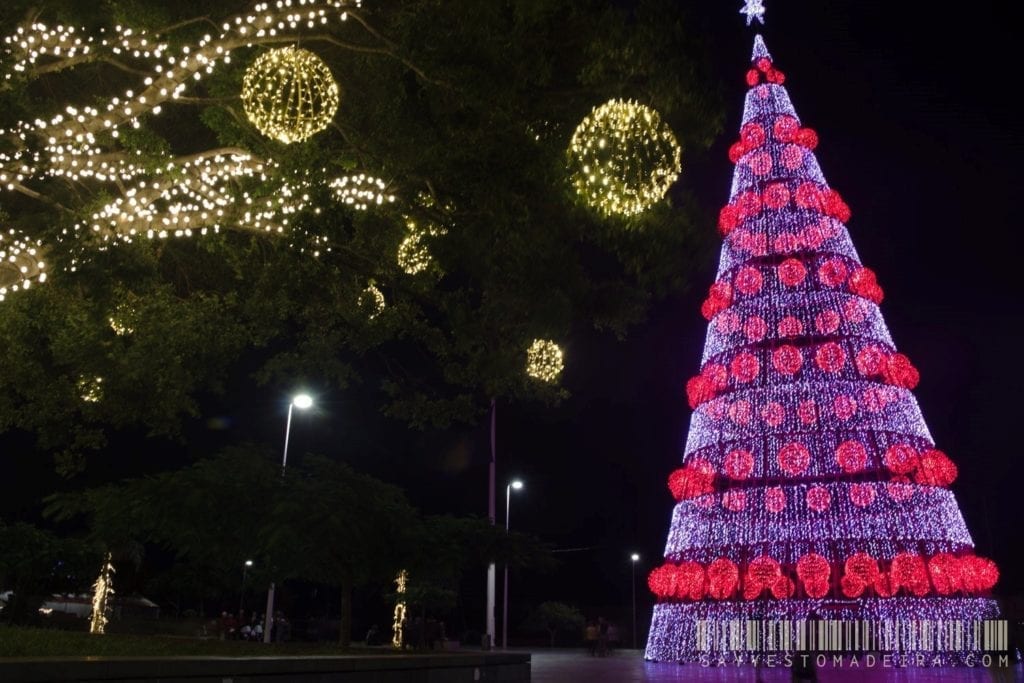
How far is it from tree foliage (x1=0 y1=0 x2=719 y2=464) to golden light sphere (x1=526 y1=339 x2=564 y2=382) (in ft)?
0.64

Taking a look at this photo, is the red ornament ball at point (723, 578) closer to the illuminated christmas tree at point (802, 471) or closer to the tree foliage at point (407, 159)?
the illuminated christmas tree at point (802, 471)

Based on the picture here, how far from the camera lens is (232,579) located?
54.4 feet

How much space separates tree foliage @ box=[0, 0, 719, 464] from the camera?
10.2m

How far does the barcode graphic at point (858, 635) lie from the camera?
23.2 m

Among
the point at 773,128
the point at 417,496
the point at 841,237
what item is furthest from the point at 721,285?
the point at 417,496

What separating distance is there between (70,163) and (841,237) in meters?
23.2

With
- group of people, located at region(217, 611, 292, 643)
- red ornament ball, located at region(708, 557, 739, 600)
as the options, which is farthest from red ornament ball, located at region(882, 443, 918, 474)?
group of people, located at region(217, 611, 292, 643)

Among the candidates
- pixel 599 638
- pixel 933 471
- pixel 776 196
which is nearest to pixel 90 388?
pixel 776 196

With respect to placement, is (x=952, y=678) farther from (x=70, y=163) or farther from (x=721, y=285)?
(x=70, y=163)

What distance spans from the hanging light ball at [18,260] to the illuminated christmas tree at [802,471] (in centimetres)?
1906

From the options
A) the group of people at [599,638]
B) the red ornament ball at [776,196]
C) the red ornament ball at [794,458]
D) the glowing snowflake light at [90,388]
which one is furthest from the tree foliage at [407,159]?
the group of people at [599,638]

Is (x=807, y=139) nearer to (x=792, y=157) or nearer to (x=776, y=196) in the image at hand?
(x=792, y=157)

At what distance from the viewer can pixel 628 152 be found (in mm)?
9000

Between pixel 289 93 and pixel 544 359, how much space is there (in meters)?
5.39
